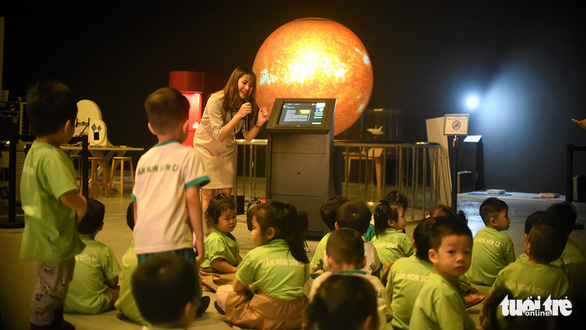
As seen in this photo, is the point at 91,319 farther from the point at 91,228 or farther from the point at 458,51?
the point at 458,51

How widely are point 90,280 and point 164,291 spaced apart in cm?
174

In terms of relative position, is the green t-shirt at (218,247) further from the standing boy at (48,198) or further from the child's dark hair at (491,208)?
the child's dark hair at (491,208)

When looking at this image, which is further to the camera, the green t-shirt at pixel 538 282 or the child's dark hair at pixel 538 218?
the child's dark hair at pixel 538 218

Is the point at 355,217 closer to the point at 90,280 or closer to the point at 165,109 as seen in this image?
the point at 165,109

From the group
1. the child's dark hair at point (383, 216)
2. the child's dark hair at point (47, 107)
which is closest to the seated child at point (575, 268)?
the child's dark hair at point (383, 216)

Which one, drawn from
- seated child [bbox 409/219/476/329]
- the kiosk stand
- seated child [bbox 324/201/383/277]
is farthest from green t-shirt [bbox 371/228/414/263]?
the kiosk stand

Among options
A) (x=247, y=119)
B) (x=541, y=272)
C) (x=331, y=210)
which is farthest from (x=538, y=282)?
(x=247, y=119)

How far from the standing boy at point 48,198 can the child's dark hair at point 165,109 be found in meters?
0.44

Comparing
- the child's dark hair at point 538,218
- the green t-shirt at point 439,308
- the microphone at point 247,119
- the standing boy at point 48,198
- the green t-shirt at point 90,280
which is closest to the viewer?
the green t-shirt at point 439,308

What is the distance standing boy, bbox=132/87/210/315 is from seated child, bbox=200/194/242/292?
124cm

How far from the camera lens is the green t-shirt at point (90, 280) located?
10.4 feet

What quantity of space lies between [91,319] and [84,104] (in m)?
7.89

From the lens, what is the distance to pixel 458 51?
36.2ft

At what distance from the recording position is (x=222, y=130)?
4.50 meters
